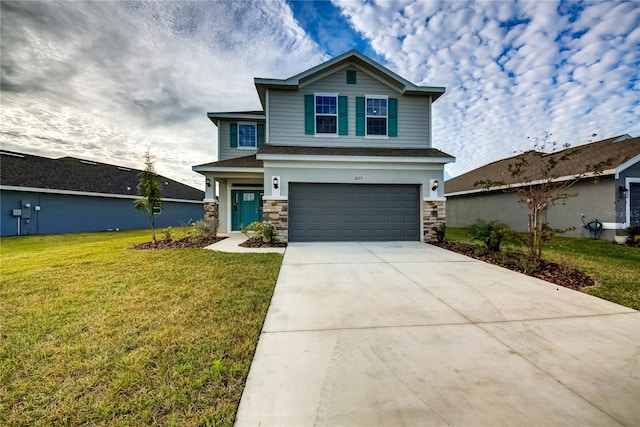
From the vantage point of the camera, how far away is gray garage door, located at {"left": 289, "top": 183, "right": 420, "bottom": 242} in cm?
963

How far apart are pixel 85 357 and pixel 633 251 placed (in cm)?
1291

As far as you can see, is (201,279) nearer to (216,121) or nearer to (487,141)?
(216,121)

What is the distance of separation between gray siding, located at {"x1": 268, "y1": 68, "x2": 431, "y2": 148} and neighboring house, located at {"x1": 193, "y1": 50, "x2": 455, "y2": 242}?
0.04 metres

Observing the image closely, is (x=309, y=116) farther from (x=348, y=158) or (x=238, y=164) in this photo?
(x=238, y=164)

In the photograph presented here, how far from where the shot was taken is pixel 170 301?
3855mm

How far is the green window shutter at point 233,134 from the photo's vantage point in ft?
42.6

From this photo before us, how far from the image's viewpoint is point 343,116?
33.7 feet

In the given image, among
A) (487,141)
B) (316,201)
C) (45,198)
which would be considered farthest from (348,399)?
(45,198)

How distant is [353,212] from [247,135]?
696cm

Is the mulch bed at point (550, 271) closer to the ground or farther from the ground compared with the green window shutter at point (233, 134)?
closer to the ground

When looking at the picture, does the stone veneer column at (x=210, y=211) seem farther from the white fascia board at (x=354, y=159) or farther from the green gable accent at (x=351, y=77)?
the green gable accent at (x=351, y=77)

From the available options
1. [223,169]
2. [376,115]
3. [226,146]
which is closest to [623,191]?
[376,115]

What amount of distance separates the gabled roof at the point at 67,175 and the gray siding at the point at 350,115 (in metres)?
12.5

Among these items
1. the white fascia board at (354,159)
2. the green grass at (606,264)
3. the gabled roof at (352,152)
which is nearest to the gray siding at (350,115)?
the gabled roof at (352,152)
